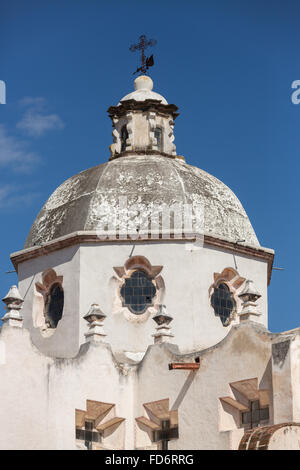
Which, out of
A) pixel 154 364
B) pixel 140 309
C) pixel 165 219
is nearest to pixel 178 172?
pixel 165 219

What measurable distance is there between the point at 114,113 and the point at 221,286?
7689mm

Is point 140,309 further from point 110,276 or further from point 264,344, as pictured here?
point 264,344

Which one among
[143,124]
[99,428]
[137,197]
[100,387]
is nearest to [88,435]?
[99,428]

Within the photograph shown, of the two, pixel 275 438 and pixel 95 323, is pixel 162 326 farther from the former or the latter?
pixel 275 438

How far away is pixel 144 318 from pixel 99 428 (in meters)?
3.83

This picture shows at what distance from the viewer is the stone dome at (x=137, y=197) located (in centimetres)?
3344

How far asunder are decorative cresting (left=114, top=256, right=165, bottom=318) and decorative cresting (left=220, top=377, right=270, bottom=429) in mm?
4810

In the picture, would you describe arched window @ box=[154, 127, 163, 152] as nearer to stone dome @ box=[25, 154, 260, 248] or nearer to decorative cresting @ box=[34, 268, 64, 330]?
stone dome @ box=[25, 154, 260, 248]

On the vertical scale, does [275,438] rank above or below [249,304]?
below

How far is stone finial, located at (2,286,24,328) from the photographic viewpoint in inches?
1130

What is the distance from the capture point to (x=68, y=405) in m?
28.6

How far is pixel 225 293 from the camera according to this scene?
3303cm
